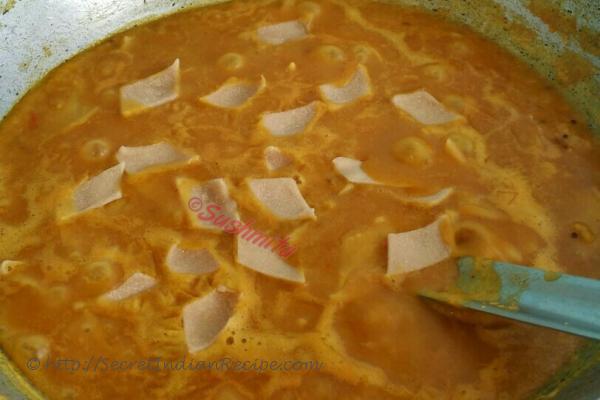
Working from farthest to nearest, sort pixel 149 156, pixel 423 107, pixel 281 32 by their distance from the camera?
pixel 281 32, pixel 423 107, pixel 149 156

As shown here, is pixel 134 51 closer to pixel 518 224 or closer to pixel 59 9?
pixel 59 9

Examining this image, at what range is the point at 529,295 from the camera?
1.48m

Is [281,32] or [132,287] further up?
[281,32]

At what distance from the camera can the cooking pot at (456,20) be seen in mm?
2117

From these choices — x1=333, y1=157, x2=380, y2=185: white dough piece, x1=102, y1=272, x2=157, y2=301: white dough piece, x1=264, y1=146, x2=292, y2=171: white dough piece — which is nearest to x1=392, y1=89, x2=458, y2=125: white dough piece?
x1=333, y1=157, x2=380, y2=185: white dough piece

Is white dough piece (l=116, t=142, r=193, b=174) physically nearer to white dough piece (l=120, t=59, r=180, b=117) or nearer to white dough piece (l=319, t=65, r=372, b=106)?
white dough piece (l=120, t=59, r=180, b=117)

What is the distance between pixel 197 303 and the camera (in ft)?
5.06

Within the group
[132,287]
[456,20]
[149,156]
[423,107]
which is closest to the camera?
[132,287]

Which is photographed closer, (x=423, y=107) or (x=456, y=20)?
(x=423, y=107)

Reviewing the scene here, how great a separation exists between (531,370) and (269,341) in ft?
1.98

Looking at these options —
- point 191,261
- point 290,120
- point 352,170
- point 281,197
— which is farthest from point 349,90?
point 191,261

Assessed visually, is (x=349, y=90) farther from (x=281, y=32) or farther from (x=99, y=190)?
(x=99, y=190)

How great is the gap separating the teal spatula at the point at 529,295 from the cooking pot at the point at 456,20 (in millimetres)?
700

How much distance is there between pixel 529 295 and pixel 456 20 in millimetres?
1194
